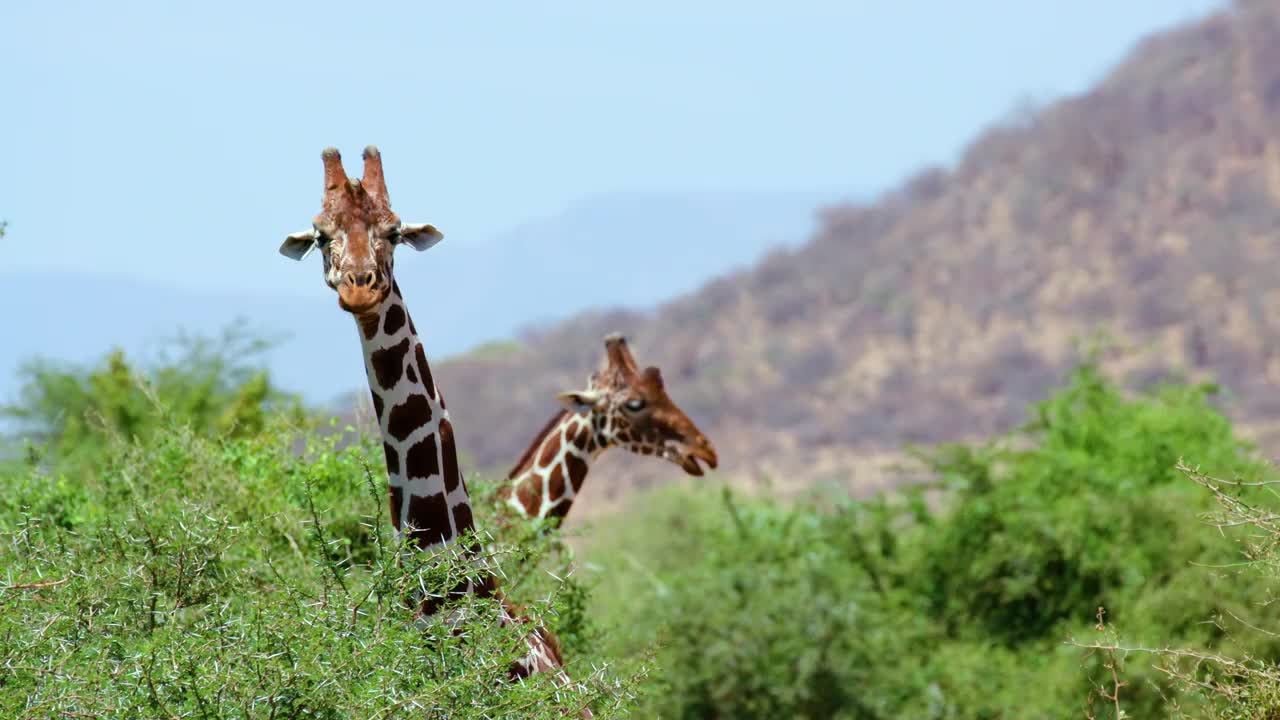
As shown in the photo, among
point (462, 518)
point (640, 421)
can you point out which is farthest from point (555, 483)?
point (462, 518)

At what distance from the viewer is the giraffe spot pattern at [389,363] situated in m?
5.08

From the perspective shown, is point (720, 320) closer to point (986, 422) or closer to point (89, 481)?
point (986, 422)

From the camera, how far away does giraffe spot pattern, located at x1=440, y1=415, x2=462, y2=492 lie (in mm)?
5258

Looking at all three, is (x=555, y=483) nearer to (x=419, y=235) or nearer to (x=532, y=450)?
(x=532, y=450)

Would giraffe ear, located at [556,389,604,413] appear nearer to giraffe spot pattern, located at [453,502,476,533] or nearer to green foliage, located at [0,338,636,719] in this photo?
green foliage, located at [0,338,636,719]

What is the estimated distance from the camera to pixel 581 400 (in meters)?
9.20

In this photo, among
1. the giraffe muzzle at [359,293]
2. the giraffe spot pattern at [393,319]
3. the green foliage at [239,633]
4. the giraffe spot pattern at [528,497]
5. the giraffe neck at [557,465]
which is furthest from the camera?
the giraffe neck at [557,465]

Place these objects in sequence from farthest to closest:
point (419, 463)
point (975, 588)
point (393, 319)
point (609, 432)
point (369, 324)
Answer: point (975, 588), point (609, 432), point (419, 463), point (393, 319), point (369, 324)

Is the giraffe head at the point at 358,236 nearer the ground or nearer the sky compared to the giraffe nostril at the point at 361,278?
nearer the sky

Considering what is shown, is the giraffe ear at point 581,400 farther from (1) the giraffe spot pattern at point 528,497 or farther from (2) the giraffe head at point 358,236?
(2) the giraffe head at point 358,236

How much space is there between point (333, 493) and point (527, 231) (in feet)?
537

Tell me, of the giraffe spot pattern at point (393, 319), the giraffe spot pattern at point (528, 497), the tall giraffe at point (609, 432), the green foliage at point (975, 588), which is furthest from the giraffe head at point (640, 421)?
the giraffe spot pattern at point (393, 319)

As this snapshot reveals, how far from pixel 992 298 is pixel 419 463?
44.0m

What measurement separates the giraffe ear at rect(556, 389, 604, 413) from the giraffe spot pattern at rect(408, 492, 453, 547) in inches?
152
